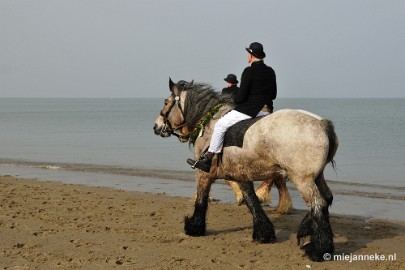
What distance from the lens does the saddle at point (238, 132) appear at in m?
7.53

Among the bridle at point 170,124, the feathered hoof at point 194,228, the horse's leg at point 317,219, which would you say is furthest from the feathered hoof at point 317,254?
the bridle at point 170,124

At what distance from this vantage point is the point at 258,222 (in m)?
8.20

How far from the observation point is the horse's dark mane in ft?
28.0

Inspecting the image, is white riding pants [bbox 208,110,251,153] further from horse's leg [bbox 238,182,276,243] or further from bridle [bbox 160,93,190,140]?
bridle [bbox 160,93,190,140]

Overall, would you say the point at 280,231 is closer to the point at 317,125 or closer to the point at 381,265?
the point at 381,265

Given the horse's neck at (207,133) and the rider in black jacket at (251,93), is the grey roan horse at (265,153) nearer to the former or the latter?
the horse's neck at (207,133)

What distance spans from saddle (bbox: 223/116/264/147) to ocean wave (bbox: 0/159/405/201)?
758 centimetres

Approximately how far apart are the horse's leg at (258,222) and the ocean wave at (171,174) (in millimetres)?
6741

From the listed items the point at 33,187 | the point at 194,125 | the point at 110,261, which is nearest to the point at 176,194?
the point at 33,187

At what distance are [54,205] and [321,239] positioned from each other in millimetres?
6140

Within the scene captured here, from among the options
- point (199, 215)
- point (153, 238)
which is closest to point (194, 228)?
point (199, 215)

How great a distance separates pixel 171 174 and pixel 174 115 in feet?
30.6

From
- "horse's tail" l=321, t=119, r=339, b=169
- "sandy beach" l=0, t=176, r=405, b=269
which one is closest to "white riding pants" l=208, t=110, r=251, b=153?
"horse's tail" l=321, t=119, r=339, b=169

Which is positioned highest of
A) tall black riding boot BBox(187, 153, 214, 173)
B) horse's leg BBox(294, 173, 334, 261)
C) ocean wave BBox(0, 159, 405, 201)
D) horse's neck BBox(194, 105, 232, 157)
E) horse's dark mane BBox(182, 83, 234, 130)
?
horse's dark mane BBox(182, 83, 234, 130)
